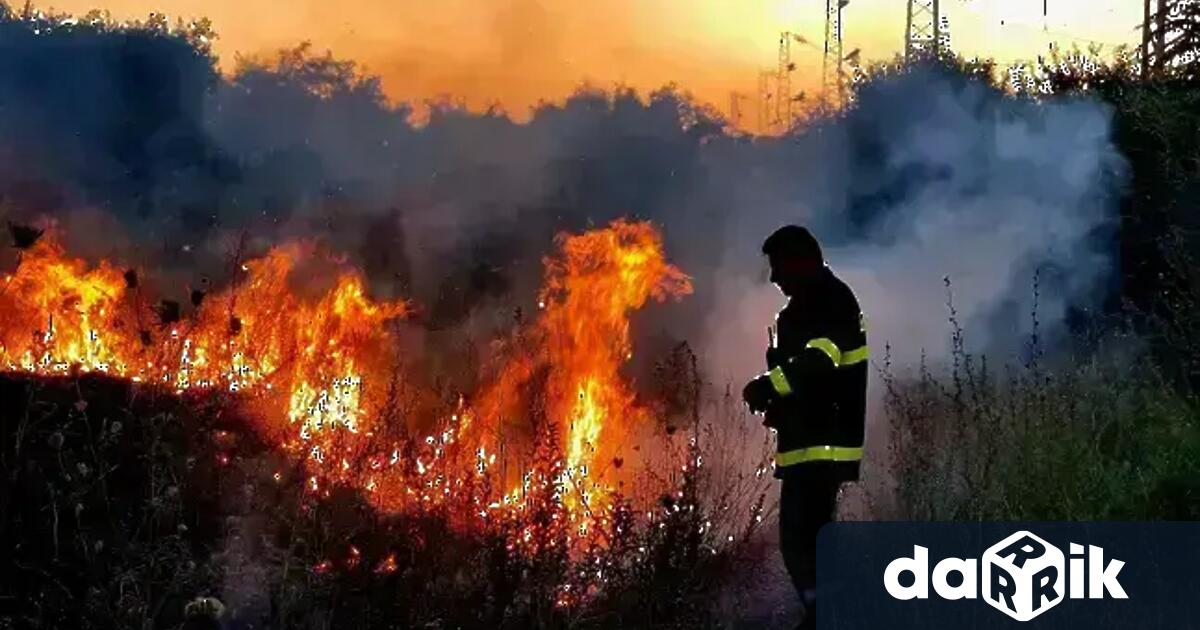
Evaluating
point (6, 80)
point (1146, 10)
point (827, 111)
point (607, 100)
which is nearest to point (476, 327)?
point (607, 100)

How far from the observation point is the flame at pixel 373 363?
6.21m

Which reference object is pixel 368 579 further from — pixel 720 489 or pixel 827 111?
pixel 827 111

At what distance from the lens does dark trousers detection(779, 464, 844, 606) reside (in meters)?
5.55

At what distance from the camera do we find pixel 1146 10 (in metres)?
22.7

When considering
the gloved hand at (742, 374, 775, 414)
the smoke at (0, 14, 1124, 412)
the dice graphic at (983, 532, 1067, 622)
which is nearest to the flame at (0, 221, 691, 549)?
the smoke at (0, 14, 1124, 412)

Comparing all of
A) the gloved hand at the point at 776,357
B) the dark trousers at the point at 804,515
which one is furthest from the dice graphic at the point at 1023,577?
the gloved hand at the point at 776,357

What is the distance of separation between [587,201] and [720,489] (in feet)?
12.5

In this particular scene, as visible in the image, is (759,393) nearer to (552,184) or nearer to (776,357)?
(776,357)

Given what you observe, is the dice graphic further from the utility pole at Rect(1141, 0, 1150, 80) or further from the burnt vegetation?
the utility pole at Rect(1141, 0, 1150, 80)

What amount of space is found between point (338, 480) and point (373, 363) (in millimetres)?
2403

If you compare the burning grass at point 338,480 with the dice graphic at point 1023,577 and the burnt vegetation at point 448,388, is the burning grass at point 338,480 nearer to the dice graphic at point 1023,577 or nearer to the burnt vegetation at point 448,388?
the burnt vegetation at point 448,388

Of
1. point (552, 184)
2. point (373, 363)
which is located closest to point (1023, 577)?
point (373, 363)

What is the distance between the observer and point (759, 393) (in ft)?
17.2

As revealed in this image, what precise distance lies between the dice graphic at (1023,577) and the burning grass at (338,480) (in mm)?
Result: 1157
